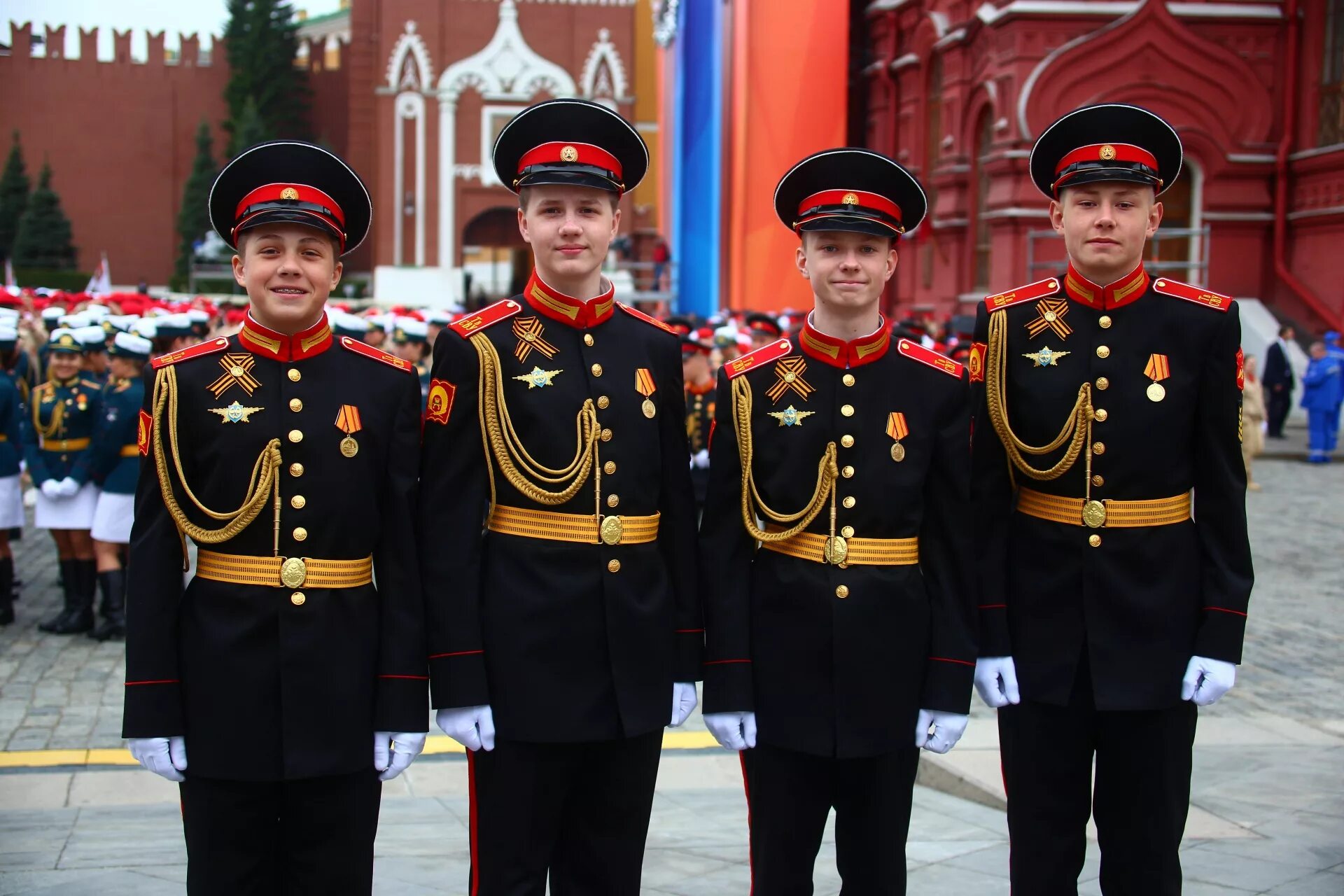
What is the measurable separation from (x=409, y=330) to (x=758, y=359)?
33.3 ft

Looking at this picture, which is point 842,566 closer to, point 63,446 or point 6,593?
point 63,446

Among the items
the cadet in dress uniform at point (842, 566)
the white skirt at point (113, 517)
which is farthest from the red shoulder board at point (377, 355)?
the white skirt at point (113, 517)

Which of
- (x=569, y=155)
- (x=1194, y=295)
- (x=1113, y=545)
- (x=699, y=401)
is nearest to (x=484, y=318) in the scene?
(x=569, y=155)

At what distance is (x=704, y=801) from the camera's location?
5.50 meters

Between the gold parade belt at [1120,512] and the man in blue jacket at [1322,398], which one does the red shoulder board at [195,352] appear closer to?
the gold parade belt at [1120,512]

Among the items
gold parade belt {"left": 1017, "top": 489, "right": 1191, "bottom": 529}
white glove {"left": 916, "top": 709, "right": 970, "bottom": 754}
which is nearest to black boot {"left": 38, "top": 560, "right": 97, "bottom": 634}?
white glove {"left": 916, "top": 709, "right": 970, "bottom": 754}

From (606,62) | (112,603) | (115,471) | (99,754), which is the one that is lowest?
(99,754)

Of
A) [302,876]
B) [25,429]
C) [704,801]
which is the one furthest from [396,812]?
[25,429]

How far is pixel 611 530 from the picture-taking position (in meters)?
3.35

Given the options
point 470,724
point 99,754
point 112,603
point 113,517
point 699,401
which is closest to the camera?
point 470,724

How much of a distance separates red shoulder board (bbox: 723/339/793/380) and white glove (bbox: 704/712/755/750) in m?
0.81

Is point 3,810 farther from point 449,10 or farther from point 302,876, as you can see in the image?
point 449,10

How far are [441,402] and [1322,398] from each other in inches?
622

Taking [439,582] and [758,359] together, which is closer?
[439,582]
